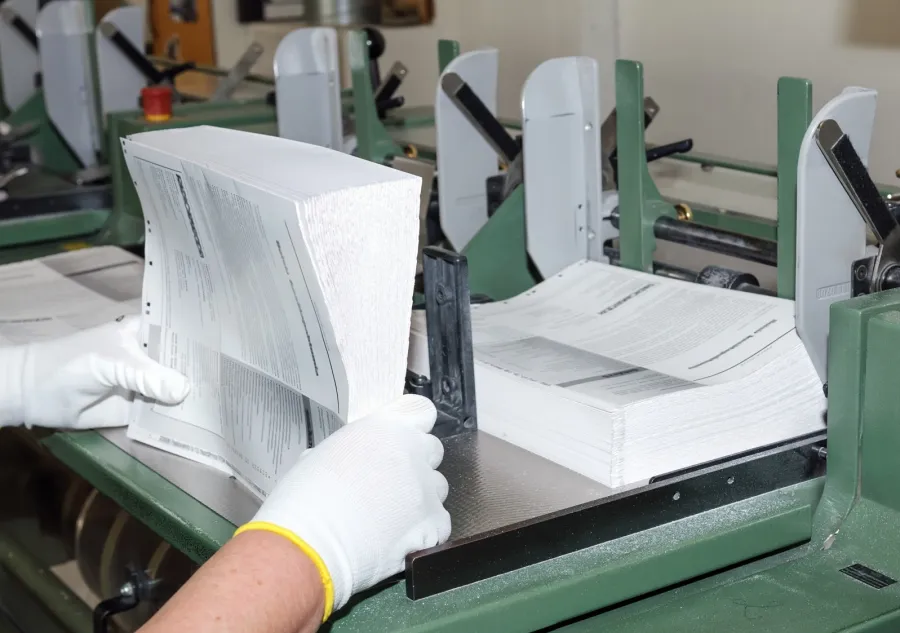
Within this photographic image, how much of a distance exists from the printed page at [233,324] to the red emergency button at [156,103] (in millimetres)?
1245

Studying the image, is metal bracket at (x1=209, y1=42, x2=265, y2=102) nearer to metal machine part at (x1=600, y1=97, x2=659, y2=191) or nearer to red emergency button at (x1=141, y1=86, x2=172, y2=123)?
red emergency button at (x1=141, y1=86, x2=172, y2=123)

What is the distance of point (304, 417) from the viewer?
961 mm

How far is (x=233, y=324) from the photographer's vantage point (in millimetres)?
1005

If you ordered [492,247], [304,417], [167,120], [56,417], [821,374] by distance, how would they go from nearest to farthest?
[304,417] → [821,374] → [56,417] → [492,247] → [167,120]

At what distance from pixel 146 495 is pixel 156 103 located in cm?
142

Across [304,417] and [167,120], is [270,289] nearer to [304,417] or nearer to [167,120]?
[304,417]

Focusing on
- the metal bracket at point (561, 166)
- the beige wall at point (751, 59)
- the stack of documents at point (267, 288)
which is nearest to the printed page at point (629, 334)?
the metal bracket at point (561, 166)

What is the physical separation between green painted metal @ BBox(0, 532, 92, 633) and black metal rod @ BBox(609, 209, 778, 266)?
1.04 meters

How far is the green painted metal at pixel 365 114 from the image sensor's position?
2180 millimetres

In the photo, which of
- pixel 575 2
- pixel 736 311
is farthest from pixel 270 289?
pixel 575 2

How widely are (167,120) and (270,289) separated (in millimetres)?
1493

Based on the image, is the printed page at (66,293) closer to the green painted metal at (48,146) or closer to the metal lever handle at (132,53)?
the metal lever handle at (132,53)

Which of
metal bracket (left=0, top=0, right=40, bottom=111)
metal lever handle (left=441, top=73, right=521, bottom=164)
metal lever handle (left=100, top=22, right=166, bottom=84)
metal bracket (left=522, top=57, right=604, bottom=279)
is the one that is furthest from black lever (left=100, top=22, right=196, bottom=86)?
metal bracket (left=522, top=57, right=604, bottom=279)

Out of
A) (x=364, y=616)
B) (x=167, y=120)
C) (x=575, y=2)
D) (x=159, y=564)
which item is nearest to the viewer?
(x=364, y=616)
